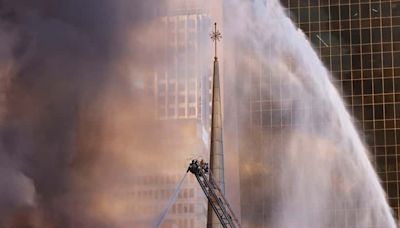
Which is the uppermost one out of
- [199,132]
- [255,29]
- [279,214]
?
[255,29]

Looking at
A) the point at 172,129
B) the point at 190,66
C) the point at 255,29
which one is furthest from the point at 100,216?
the point at 255,29

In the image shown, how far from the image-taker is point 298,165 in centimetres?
8644

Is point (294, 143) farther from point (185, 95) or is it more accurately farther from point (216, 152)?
point (216, 152)

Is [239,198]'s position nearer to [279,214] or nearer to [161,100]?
[279,214]

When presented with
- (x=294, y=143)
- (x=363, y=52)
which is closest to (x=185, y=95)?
(x=294, y=143)

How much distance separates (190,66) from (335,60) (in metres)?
16.0

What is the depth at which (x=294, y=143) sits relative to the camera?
3415 inches

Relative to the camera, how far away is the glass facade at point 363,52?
88.8 metres

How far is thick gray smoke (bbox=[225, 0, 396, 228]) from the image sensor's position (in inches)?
3297

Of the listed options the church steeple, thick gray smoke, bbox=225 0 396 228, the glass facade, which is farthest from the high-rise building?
the glass facade

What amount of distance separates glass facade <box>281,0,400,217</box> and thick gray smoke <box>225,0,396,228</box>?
1.32 meters

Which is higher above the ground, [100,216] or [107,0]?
[107,0]

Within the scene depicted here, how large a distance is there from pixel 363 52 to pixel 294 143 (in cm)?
850

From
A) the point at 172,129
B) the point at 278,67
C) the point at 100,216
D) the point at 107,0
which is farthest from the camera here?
the point at 278,67
